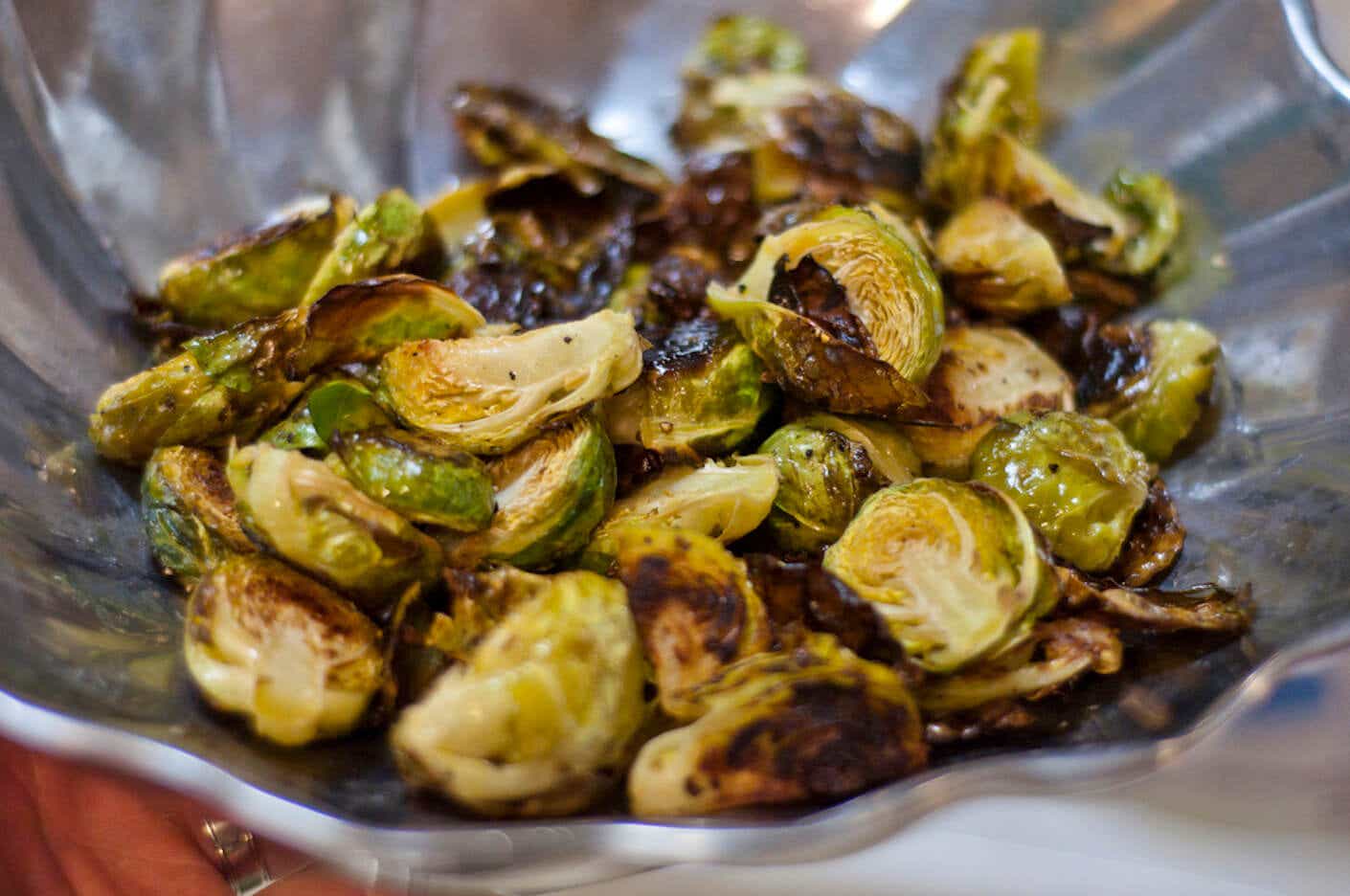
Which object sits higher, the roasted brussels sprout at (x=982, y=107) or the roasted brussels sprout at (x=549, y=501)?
the roasted brussels sprout at (x=982, y=107)

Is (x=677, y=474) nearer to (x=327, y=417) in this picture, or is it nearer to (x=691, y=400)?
(x=691, y=400)

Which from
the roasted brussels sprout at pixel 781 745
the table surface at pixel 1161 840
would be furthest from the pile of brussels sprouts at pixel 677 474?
the table surface at pixel 1161 840

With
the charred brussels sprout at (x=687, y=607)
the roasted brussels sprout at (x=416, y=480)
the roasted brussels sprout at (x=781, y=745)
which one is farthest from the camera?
the roasted brussels sprout at (x=416, y=480)

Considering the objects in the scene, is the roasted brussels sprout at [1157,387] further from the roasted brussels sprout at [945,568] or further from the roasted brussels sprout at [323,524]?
the roasted brussels sprout at [323,524]

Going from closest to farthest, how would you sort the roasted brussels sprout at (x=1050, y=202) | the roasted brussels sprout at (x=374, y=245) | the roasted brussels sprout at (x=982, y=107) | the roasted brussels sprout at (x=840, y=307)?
the roasted brussels sprout at (x=840, y=307) < the roasted brussels sprout at (x=374, y=245) < the roasted brussels sprout at (x=1050, y=202) < the roasted brussels sprout at (x=982, y=107)

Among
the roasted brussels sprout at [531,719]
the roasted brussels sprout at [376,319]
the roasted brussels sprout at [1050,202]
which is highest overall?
the roasted brussels sprout at [1050,202]

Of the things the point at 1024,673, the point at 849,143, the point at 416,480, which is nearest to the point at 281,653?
the point at 416,480

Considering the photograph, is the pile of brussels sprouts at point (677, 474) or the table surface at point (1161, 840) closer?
the pile of brussels sprouts at point (677, 474)
